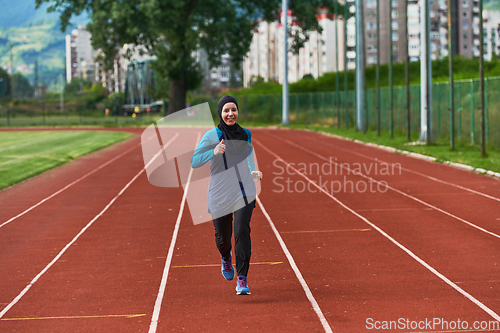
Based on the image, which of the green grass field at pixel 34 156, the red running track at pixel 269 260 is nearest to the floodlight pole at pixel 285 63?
the green grass field at pixel 34 156

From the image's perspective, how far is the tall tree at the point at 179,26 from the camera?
45447 millimetres

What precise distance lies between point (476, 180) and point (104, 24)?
3613 centimetres

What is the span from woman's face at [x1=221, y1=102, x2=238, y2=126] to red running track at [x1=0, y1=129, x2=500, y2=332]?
68.7 inches

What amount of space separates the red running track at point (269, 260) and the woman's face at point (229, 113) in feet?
5.72

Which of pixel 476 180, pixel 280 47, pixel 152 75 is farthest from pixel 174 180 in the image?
pixel 280 47

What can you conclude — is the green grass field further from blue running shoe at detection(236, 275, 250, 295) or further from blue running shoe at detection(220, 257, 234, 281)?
blue running shoe at detection(236, 275, 250, 295)

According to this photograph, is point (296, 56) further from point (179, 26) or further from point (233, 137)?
point (233, 137)

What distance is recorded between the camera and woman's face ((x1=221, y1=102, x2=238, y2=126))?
6.32 meters

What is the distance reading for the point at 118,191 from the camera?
50.0 ft

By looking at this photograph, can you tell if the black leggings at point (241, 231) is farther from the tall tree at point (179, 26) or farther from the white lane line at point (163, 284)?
the tall tree at point (179, 26)

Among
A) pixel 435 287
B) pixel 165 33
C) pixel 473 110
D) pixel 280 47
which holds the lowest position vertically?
pixel 435 287

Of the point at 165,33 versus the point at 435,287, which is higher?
the point at 165,33

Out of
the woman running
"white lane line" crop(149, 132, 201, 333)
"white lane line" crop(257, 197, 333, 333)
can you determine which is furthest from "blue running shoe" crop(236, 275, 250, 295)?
"white lane line" crop(149, 132, 201, 333)

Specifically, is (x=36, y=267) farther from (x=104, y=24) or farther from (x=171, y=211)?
(x=104, y=24)
